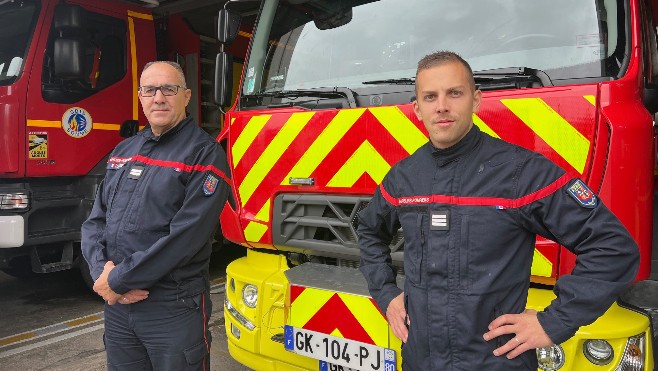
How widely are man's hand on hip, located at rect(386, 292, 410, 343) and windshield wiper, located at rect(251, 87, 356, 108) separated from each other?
1.01 meters

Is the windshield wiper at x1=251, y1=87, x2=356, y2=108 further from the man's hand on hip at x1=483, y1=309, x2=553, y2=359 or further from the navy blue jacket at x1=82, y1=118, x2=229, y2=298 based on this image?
the man's hand on hip at x1=483, y1=309, x2=553, y2=359

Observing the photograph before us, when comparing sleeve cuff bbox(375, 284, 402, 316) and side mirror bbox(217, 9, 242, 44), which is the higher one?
side mirror bbox(217, 9, 242, 44)

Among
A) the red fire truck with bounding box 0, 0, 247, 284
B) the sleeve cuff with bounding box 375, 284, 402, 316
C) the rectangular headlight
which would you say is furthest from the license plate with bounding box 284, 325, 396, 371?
the rectangular headlight

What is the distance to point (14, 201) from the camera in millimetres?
3896

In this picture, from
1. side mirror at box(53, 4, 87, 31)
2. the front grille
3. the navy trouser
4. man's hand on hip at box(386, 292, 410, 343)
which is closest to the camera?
man's hand on hip at box(386, 292, 410, 343)

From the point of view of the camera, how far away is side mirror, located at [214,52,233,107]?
2971mm

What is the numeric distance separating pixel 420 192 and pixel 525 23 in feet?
3.28

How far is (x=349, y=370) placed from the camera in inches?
87.0

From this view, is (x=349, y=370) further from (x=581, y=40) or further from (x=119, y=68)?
(x=119, y=68)

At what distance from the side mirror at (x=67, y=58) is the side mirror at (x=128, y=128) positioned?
60 centimetres

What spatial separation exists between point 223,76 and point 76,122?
6.04ft

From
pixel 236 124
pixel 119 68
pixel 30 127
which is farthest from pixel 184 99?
pixel 119 68

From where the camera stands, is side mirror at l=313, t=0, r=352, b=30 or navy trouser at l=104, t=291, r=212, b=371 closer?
navy trouser at l=104, t=291, r=212, b=371

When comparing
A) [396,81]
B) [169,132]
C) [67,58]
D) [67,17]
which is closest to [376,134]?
[396,81]
